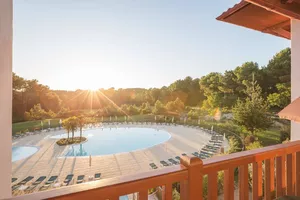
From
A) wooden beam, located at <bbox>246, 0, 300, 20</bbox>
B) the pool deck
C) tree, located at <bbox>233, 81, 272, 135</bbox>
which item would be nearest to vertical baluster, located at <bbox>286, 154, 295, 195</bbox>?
wooden beam, located at <bbox>246, 0, 300, 20</bbox>

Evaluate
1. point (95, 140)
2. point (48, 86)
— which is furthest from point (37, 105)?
point (95, 140)

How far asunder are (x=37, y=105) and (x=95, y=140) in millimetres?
5458

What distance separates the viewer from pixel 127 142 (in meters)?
12.9

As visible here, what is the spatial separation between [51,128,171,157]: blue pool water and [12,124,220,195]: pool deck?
114 centimetres

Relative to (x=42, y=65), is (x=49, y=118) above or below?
below

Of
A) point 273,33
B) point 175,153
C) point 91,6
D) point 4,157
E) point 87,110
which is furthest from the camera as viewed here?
point 87,110

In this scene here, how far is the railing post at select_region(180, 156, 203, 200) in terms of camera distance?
35.7 inches

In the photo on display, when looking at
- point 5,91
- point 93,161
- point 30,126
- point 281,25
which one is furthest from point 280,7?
point 30,126

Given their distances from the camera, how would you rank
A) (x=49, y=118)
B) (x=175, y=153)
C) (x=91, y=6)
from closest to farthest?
1. (x=91, y=6)
2. (x=175, y=153)
3. (x=49, y=118)

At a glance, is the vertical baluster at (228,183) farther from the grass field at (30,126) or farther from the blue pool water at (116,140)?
the grass field at (30,126)

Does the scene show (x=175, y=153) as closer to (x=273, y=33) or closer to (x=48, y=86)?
(x=273, y=33)

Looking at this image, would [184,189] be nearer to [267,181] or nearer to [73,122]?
[267,181]

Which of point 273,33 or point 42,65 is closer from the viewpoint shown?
point 273,33

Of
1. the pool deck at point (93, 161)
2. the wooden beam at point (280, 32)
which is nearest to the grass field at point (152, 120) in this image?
the pool deck at point (93, 161)
